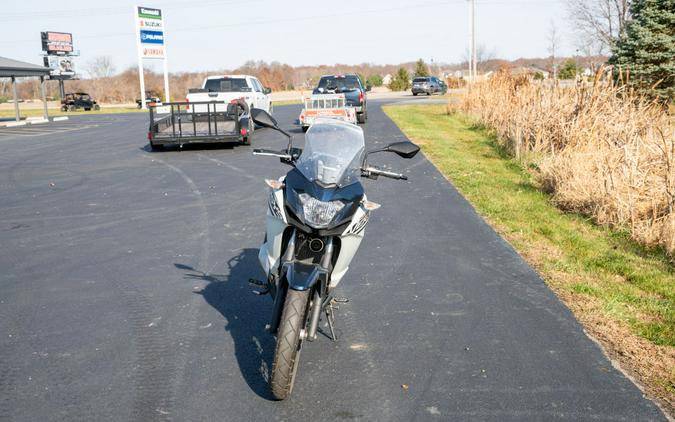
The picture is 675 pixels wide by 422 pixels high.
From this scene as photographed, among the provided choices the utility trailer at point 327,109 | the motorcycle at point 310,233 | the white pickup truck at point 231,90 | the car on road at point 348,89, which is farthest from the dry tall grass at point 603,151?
the white pickup truck at point 231,90

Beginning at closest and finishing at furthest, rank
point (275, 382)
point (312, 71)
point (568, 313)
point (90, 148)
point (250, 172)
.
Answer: point (275, 382), point (568, 313), point (250, 172), point (90, 148), point (312, 71)

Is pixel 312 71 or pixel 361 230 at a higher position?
pixel 312 71

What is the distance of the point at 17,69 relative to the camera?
33.4 m

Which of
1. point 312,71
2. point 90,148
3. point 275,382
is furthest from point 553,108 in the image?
point 312,71

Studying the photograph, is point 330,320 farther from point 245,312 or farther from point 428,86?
point 428,86

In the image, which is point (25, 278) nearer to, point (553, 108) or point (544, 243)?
point (544, 243)

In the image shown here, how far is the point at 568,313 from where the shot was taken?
5.45 meters

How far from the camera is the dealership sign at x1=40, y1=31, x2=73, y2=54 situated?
60.6 m

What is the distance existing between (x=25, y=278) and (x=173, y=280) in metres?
1.58

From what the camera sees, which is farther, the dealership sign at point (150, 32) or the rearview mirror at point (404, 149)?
the dealership sign at point (150, 32)

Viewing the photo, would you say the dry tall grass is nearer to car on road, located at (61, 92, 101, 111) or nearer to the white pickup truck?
the white pickup truck

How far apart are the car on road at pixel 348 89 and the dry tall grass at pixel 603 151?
8836 mm

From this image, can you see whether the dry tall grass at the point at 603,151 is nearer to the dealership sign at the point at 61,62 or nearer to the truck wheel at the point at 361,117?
the truck wheel at the point at 361,117

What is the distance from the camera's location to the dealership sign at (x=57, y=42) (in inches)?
2386
